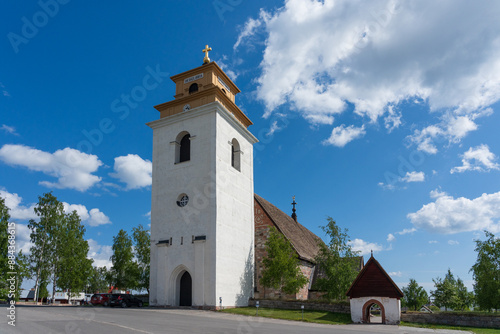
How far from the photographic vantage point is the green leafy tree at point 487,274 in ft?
78.3

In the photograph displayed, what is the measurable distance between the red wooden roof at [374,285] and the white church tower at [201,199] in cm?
858

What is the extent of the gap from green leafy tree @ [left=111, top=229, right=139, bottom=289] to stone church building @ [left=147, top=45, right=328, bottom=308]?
14435 millimetres

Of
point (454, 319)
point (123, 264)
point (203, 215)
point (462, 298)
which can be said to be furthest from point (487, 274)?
point (123, 264)

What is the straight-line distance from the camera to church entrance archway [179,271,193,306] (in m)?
25.1

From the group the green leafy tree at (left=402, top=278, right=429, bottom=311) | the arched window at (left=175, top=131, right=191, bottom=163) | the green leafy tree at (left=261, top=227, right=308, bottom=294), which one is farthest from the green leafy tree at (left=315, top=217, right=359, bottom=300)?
the green leafy tree at (left=402, top=278, right=429, bottom=311)

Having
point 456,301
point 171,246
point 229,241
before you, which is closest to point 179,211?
point 171,246

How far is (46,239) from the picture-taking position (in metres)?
38.3

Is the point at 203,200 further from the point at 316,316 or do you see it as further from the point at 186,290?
the point at 316,316

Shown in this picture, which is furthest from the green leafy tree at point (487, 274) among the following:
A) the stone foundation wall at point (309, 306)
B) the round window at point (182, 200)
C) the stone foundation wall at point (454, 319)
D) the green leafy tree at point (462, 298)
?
the green leafy tree at point (462, 298)

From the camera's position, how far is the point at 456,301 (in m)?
46.8

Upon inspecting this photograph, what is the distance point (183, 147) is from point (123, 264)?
18.7 meters

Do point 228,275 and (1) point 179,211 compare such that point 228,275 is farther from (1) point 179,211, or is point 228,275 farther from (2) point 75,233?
(2) point 75,233

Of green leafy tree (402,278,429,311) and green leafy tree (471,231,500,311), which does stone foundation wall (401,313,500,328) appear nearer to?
green leafy tree (471,231,500,311)

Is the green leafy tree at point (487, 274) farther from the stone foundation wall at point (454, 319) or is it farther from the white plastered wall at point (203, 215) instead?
the white plastered wall at point (203, 215)
